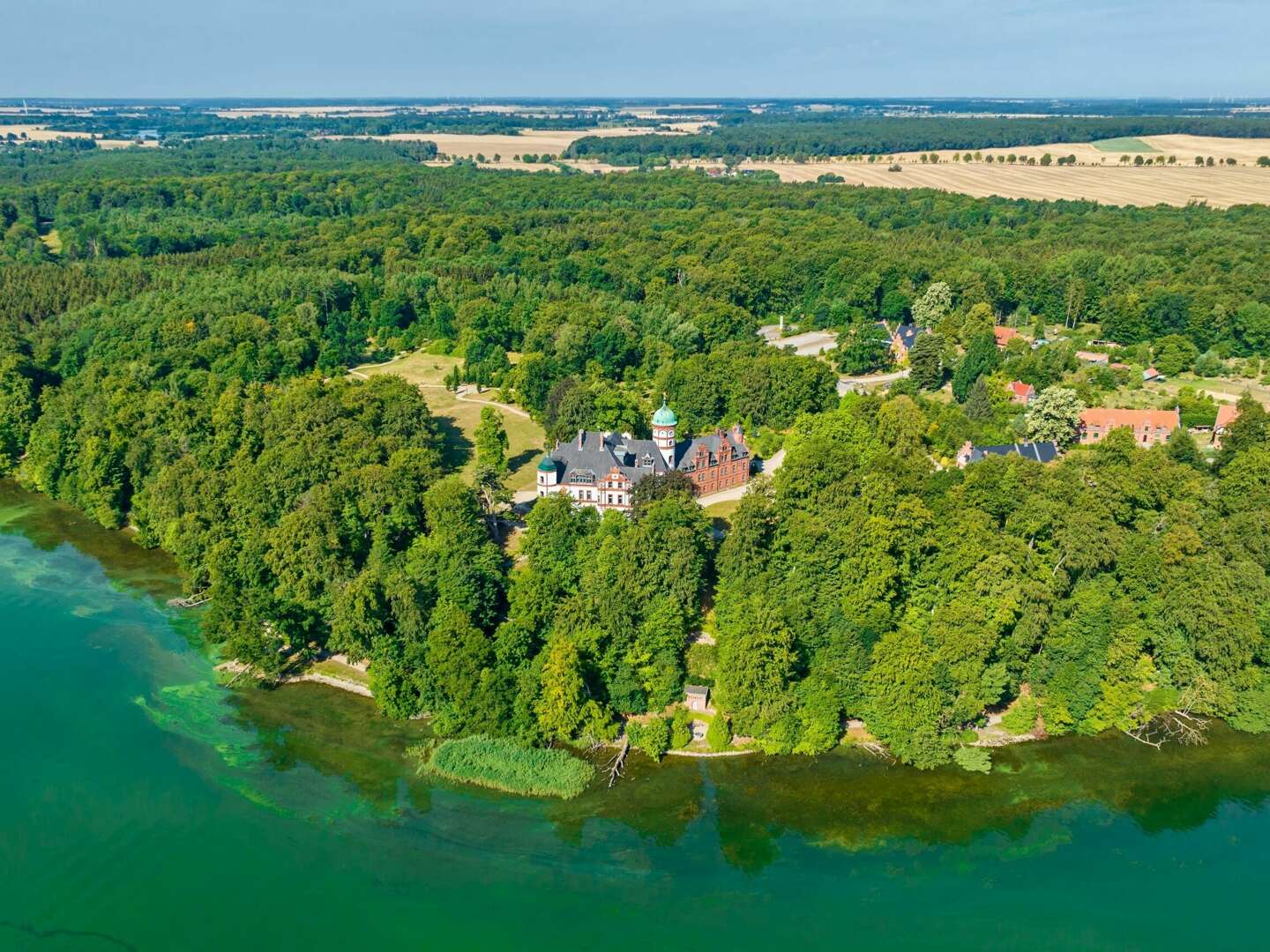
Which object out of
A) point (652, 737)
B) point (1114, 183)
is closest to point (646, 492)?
point (652, 737)

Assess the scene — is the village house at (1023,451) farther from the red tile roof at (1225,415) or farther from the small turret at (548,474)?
the small turret at (548,474)

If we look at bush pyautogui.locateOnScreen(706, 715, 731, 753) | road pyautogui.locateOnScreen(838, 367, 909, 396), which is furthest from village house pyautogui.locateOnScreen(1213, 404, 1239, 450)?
bush pyautogui.locateOnScreen(706, 715, 731, 753)

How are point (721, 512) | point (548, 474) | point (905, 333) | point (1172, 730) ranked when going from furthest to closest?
point (905, 333) → point (721, 512) → point (548, 474) → point (1172, 730)

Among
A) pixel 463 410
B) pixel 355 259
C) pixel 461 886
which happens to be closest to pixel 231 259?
pixel 355 259

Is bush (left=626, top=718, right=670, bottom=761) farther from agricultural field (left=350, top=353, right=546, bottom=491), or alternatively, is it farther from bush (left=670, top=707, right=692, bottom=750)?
agricultural field (left=350, top=353, right=546, bottom=491)

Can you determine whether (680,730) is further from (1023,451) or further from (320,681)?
(1023,451)

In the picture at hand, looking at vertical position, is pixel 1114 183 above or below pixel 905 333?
above
